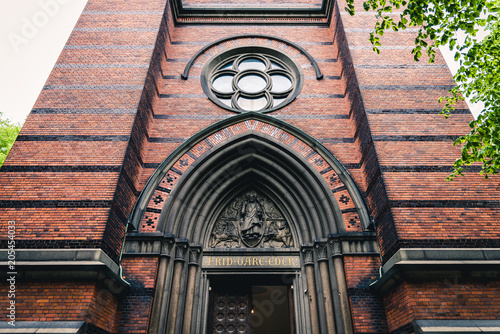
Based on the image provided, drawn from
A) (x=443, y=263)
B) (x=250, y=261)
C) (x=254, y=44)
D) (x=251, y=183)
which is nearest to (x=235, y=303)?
Answer: (x=250, y=261)

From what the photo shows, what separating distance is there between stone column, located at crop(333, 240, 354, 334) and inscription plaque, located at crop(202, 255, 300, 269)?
935 millimetres

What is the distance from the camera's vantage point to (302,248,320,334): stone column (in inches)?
218

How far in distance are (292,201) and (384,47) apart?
14.9 ft

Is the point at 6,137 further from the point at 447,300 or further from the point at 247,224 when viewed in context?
the point at 447,300

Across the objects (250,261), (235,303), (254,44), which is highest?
(254,44)

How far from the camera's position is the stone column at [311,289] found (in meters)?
5.53

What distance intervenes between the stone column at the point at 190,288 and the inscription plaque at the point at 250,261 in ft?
0.87

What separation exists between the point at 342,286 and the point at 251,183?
3.02 meters

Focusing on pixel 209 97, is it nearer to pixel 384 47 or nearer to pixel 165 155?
pixel 165 155

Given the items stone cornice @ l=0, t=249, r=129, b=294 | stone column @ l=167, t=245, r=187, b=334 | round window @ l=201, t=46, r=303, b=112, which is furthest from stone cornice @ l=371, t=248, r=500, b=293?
round window @ l=201, t=46, r=303, b=112

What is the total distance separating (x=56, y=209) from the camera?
5.26 m

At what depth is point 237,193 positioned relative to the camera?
7.29m

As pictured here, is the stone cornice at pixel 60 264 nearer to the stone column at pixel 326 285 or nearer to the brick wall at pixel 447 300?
the stone column at pixel 326 285

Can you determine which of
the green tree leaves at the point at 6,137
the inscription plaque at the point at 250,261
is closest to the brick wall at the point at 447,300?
the inscription plaque at the point at 250,261
